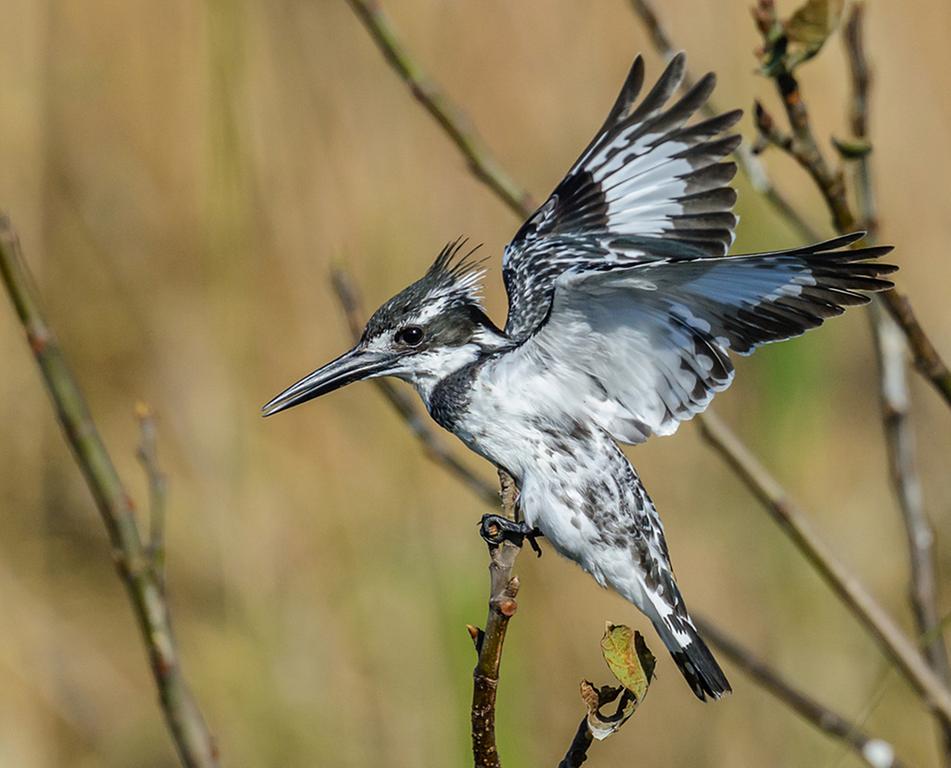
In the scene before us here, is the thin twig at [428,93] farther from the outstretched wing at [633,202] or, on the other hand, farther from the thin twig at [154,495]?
the thin twig at [154,495]

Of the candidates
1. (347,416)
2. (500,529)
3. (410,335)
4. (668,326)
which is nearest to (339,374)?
(410,335)

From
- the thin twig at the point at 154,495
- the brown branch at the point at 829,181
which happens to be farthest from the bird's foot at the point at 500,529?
the brown branch at the point at 829,181

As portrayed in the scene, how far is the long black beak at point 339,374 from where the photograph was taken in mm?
1956

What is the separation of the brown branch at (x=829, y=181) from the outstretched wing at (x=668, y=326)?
0.20ft

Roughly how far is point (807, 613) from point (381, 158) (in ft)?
5.75

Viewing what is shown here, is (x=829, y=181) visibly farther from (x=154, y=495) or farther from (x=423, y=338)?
(x=154, y=495)

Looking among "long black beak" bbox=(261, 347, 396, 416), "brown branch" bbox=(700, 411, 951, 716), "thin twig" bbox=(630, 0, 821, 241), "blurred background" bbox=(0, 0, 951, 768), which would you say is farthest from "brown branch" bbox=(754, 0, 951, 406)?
"blurred background" bbox=(0, 0, 951, 768)

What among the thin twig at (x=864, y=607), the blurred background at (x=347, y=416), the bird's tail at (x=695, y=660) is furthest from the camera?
the blurred background at (x=347, y=416)

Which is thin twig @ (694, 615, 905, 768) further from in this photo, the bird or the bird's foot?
the bird's foot

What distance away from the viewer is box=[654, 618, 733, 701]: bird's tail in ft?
6.41

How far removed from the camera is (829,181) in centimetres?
176

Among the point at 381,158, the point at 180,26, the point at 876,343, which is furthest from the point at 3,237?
the point at 180,26

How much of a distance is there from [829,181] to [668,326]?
300 millimetres

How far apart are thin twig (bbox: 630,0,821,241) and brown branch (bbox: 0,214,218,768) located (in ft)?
3.31
